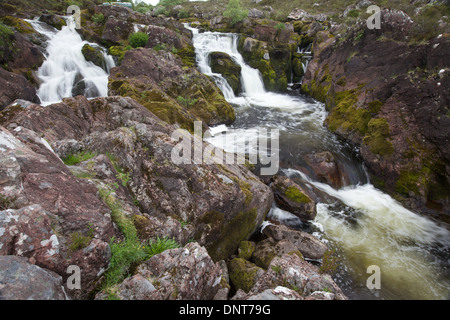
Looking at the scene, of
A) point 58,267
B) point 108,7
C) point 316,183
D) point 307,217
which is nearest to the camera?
point 58,267

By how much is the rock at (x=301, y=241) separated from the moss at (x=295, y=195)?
64.6 inches

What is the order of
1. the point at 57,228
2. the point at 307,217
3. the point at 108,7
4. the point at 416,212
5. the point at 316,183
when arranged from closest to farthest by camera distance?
the point at 57,228
the point at 307,217
the point at 416,212
the point at 316,183
the point at 108,7

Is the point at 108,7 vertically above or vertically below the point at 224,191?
above

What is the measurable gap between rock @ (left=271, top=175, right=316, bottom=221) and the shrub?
19.2 metres

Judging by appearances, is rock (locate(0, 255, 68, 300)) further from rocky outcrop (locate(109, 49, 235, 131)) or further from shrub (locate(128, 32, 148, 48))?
shrub (locate(128, 32, 148, 48))

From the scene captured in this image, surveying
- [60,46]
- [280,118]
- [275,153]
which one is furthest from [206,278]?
[60,46]

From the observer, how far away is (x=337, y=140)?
47.2 ft

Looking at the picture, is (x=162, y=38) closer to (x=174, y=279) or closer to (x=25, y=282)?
(x=174, y=279)

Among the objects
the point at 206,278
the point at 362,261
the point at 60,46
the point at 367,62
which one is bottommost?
the point at 362,261

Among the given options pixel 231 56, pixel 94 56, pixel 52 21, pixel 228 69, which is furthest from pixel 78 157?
pixel 52 21

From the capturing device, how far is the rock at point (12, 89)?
37.0 ft

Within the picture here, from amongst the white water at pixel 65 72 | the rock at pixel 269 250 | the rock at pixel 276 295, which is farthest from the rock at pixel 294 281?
the white water at pixel 65 72

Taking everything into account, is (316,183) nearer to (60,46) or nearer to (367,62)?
(367,62)

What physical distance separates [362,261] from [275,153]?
6579 mm
